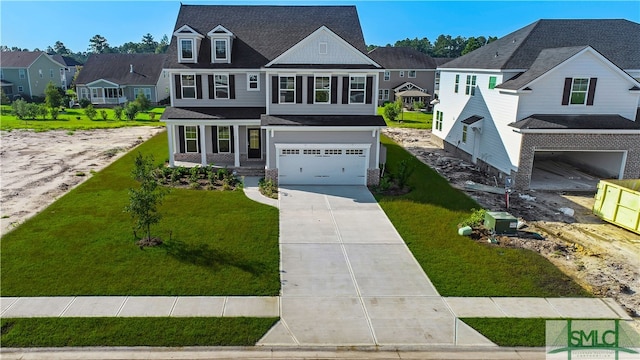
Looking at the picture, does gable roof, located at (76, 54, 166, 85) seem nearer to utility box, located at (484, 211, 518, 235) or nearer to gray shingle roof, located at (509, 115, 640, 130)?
gray shingle roof, located at (509, 115, 640, 130)

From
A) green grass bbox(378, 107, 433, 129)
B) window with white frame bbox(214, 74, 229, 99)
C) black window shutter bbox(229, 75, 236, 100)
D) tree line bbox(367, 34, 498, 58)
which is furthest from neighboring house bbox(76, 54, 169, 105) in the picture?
tree line bbox(367, 34, 498, 58)

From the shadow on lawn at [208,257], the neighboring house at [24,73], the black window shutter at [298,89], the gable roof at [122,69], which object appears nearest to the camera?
the shadow on lawn at [208,257]

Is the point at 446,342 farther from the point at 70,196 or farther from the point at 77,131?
the point at 77,131

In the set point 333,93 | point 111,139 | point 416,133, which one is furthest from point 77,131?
point 416,133

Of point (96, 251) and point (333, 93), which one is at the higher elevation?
point (333, 93)

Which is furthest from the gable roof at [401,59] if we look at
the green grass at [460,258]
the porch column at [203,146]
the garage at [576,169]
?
the green grass at [460,258]

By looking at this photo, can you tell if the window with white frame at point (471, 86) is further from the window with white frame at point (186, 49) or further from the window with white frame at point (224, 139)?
the window with white frame at point (186, 49)

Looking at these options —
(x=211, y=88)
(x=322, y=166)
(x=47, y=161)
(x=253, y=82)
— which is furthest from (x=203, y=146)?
(x=47, y=161)
